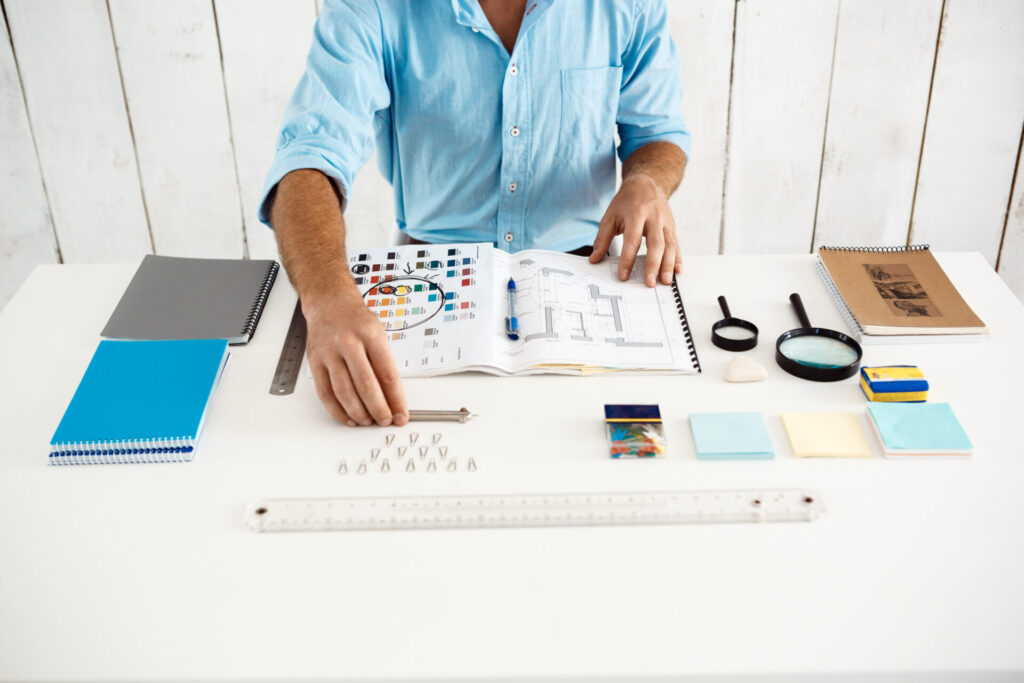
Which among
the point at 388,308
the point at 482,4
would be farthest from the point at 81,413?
the point at 482,4

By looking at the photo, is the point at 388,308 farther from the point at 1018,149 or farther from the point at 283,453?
the point at 1018,149

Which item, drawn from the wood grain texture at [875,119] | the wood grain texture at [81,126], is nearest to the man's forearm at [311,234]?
the wood grain texture at [81,126]

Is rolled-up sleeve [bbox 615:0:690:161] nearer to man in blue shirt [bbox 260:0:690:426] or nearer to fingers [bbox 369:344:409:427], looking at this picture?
man in blue shirt [bbox 260:0:690:426]

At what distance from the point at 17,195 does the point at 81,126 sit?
0.83 feet

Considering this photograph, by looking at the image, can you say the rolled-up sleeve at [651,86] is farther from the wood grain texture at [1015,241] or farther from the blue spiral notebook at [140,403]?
the wood grain texture at [1015,241]

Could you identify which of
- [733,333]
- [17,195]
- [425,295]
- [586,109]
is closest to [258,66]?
[17,195]

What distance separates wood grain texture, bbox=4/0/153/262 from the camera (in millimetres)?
1952

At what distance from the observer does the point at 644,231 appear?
1238 mm

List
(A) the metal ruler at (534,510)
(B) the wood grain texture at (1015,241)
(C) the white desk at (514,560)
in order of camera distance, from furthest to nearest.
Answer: (B) the wood grain texture at (1015,241), (A) the metal ruler at (534,510), (C) the white desk at (514,560)

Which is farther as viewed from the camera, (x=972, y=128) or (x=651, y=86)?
(x=972, y=128)

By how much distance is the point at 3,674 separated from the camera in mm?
689

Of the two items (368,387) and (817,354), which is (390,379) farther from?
(817,354)

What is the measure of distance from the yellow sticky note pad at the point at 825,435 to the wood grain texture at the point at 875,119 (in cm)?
137

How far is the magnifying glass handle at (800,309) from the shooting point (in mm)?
1126
